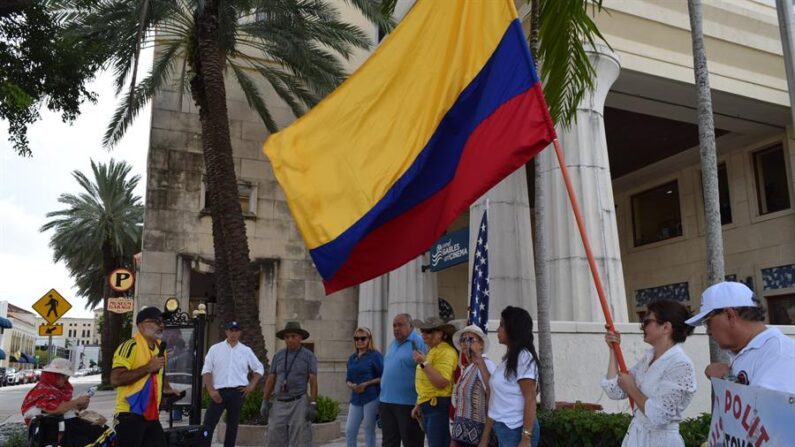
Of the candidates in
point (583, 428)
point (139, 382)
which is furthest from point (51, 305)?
point (583, 428)

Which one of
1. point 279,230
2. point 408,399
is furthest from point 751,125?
point 408,399

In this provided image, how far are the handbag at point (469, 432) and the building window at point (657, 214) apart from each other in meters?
18.4

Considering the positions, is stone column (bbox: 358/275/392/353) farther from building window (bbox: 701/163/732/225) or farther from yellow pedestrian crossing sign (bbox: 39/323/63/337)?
building window (bbox: 701/163/732/225)

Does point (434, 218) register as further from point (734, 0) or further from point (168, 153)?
point (168, 153)

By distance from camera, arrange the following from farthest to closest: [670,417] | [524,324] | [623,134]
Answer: [623,134]
[524,324]
[670,417]

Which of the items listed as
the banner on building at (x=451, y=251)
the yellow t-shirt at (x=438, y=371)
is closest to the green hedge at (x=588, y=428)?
the yellow t-shirt at (x=438, y=371)

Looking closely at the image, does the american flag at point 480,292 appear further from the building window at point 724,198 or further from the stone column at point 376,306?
the building window at point 724,198

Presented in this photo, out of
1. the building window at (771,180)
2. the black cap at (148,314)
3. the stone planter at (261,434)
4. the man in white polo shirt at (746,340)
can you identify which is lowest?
the stone planter at (261,434)

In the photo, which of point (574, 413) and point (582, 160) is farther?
point (582, 160)

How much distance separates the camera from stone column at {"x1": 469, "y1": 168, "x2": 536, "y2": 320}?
12.9 metres

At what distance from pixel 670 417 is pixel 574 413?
379cm

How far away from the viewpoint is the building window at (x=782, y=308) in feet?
59.7

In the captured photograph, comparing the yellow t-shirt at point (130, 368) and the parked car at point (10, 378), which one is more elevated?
the yellow t-shirt at point (130, 368)

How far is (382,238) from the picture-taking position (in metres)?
5.38
